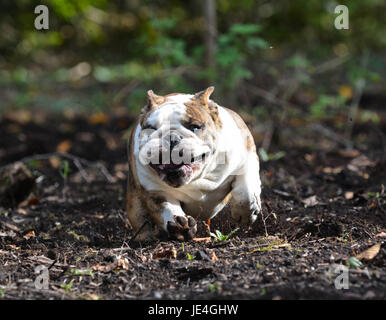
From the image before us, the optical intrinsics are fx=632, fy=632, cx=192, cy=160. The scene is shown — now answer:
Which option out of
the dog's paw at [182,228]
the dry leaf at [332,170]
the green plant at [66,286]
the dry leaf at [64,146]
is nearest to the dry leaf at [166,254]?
the dog's paw at [182,228]

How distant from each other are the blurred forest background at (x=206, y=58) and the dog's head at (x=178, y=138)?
133 inches

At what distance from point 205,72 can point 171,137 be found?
4.08 metres

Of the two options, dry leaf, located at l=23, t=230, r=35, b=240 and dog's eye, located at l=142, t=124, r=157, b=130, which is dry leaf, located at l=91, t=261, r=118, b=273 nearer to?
dog's eye, located at l=142, t=124, r=157, b=130

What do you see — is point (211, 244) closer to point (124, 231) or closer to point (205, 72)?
point (124, 231)

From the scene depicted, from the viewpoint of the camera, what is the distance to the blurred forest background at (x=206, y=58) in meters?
8.30

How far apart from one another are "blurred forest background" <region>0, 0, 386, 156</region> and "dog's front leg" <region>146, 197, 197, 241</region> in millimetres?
3426

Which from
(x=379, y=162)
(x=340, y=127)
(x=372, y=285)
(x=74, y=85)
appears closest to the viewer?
(x=372, y=285)

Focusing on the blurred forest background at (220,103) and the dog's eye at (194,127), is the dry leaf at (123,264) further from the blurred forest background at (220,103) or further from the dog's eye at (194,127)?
the dog's eye at (194,127)

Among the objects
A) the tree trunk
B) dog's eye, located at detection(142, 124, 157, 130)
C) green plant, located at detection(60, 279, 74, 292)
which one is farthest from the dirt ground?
the tree trunk

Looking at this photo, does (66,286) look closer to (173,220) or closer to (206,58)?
(173,220)

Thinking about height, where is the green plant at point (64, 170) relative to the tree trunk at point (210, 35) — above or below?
below

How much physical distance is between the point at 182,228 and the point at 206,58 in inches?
178
